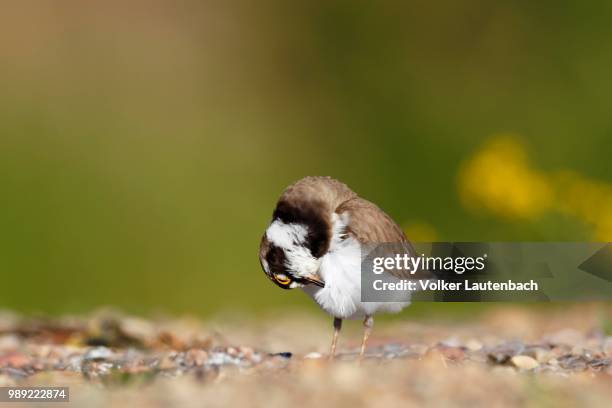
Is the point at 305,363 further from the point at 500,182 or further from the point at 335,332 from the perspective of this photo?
the point at 500,182

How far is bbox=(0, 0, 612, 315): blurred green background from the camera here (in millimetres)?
8203

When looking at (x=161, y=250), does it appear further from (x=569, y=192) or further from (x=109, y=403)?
(x=109, y=403)

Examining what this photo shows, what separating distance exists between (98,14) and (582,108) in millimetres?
5177

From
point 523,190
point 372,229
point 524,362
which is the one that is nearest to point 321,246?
point 372,229

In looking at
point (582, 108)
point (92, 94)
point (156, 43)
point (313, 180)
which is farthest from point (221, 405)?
point (156, 43)

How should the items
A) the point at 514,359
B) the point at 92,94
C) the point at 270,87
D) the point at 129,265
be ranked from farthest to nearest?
the point at 270,87 < the point at 92,94 < the point at 129,265 < the point at 514,359

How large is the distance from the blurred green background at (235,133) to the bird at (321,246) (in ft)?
11.1

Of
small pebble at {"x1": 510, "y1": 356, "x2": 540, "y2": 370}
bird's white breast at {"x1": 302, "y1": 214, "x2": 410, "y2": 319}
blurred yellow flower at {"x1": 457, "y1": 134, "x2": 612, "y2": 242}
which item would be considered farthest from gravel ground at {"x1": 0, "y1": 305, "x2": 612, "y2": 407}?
blurred yellow flower at {"x1": 457, "y1": 134, "x2": 612, "y2": 242}

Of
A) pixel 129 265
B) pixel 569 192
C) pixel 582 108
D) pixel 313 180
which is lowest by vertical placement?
pixel 313 180

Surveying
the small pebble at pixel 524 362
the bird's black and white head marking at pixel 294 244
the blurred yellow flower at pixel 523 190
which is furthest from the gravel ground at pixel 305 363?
the blurred yellow flower at pixel 523 190

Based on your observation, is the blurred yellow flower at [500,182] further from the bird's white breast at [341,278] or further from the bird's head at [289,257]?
the bird's head at [289,257]

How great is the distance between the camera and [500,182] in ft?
19.1

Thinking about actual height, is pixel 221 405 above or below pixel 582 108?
below

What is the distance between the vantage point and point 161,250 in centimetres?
873
